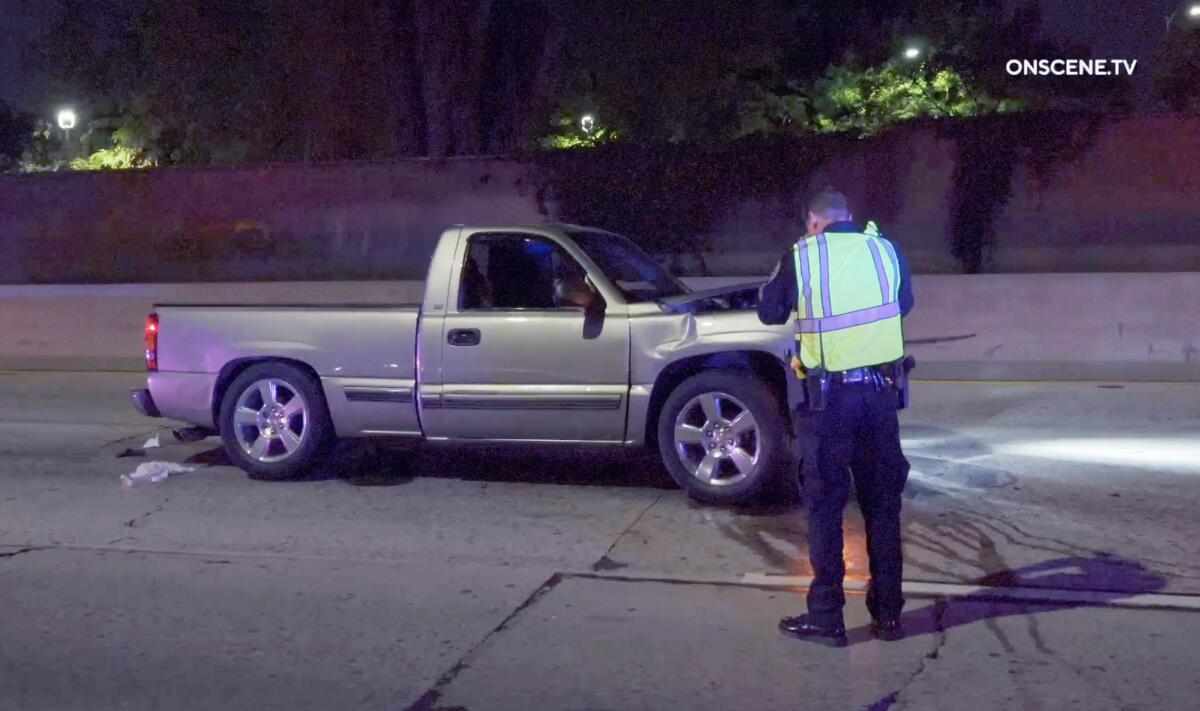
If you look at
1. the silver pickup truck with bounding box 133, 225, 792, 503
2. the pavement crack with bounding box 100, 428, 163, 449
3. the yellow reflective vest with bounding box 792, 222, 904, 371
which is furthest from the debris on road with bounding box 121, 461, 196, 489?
the yellow reflective vest with bounding box 792, 222, 904, 371

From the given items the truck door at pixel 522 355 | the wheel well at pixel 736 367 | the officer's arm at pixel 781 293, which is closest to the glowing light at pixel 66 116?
the truck door at pixel 522 355

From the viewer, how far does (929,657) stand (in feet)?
19.1

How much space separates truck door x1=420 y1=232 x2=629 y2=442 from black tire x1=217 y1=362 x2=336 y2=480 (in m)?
0.81

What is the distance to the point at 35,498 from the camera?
934cm

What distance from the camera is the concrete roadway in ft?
18.2

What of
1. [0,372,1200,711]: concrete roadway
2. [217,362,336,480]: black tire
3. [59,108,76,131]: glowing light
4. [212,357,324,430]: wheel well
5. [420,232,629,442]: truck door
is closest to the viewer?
[0,372,1200,711]: concrete roadway

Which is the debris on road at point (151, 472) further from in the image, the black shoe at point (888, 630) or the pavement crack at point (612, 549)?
the black shoe at point (888, 630)

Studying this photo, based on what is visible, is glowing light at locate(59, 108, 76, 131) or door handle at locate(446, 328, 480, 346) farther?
glowing light at locate(59, 108, 76, 131)

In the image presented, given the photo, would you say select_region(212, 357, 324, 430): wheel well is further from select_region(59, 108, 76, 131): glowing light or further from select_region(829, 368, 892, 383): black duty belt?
select_region(59, 108, 76, 131): glowing light

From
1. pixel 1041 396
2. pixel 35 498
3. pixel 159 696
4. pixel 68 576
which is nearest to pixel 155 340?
pixel 35 498

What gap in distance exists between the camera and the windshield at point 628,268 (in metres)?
9.27

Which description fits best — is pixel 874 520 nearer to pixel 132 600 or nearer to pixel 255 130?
pixel 132 600

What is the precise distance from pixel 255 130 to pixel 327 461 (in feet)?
47.6

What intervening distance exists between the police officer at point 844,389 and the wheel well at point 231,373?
181 inches
